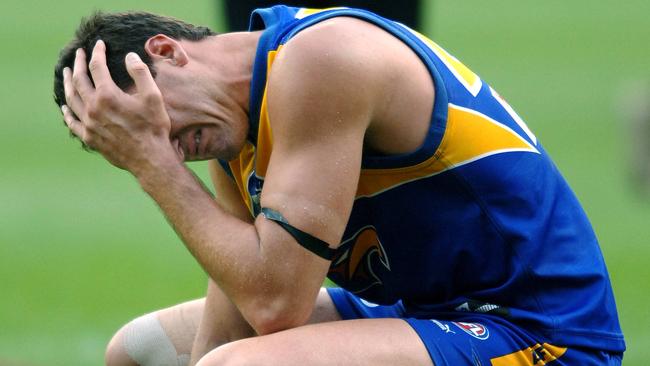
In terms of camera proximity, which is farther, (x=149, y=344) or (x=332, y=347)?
(x=149, y=344)

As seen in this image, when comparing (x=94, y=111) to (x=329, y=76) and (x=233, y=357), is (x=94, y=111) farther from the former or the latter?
(x=233, y=357)

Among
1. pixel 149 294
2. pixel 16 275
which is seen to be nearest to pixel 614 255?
pixel 149 294

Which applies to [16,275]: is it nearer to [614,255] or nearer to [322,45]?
[614,255]

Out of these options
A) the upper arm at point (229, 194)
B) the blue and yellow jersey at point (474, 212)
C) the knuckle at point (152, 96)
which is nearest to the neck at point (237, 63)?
the blue and yellow jersey at point (474, 212)

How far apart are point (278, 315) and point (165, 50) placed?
76 centimetres

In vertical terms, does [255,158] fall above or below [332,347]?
above

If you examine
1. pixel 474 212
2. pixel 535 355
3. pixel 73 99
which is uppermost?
pixel 73 99

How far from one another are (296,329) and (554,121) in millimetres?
5863

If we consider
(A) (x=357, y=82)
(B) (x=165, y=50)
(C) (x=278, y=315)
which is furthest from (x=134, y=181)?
(A) (x=357, y=82)

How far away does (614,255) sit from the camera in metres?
6.64

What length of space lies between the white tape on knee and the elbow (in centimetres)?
71

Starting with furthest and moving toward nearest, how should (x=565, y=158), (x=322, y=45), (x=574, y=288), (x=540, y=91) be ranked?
(x=540, y=91), (x=565, y=158), (x=574, y=288), (x=322, y=45)

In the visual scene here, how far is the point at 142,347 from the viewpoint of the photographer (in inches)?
155

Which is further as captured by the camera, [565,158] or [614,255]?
[565,158]
